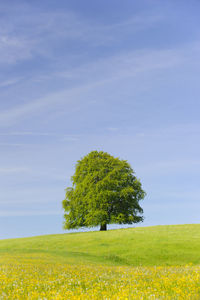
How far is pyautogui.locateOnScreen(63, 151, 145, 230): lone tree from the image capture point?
56781 mm

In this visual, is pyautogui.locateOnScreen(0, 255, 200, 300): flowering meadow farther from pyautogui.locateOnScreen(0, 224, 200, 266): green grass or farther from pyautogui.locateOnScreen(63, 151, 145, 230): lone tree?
pyautogui.locateOnScreen(63, 151, 145, 230): lone tree

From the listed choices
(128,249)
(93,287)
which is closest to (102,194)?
(128,249)

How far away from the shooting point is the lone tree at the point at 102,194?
186 ft

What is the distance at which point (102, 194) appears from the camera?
5669 centimetres

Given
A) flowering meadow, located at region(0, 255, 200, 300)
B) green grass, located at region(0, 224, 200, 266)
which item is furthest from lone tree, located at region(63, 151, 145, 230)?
flowering meadow, located at region(0, 255, 200, 300)

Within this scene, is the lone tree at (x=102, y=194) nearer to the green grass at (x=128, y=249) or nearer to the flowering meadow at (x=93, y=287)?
the green grass at (x=128, y=249)

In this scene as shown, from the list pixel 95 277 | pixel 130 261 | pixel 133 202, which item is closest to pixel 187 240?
pixel 130 261

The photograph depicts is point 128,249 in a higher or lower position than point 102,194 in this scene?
lower

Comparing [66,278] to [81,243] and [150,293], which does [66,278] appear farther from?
[81,243]

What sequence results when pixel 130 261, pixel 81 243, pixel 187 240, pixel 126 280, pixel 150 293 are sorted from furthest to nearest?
pixel 81 243 → pixel 187 240 → pixel 130 261 → pixel 126 280 → pixel 150 293

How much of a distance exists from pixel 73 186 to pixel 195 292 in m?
55.5

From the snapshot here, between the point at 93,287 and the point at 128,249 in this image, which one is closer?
the point at 93,287

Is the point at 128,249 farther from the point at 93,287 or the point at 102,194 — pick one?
the point at 93,287

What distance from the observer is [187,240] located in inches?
1494
